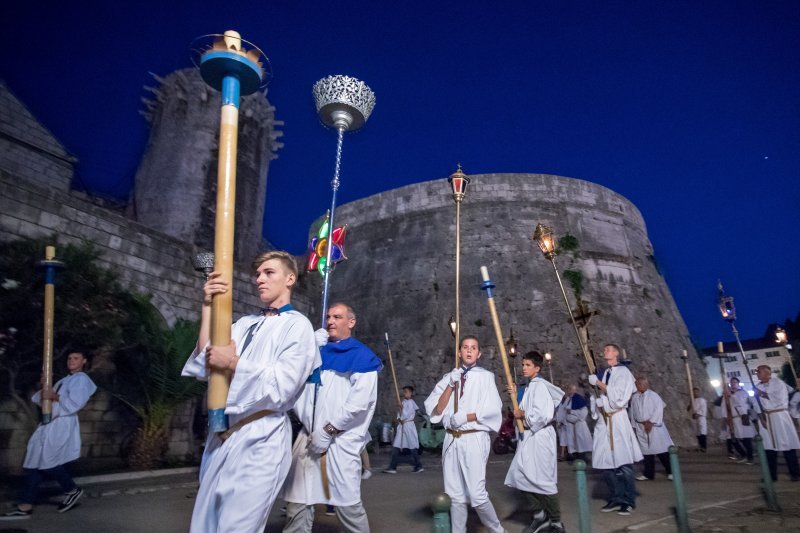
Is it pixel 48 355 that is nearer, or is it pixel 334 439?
pixel 334 439

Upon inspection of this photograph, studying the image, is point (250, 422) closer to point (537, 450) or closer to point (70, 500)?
point (537, 450)

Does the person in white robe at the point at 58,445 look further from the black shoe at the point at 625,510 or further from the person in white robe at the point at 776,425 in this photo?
the person in white robe at the point at 776,425

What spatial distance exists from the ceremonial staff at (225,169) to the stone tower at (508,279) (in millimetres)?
15573

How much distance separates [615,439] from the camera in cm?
601

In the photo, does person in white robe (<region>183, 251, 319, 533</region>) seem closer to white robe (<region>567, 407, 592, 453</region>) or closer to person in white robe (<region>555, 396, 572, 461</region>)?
white robe (<region>567, 407, 592, 453</region>)

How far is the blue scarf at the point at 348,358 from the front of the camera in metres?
3.93

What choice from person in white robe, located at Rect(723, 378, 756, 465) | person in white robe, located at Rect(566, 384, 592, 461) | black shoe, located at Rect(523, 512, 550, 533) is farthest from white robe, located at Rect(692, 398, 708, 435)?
black shoe, located at Rect(523, 512, 550, 533)

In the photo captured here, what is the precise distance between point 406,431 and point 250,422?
9.30m

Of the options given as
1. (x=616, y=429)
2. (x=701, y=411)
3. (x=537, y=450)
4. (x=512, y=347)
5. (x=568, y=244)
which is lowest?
(x=701, y=411)

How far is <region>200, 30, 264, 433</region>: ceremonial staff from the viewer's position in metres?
2.15

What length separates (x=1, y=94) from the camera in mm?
14172

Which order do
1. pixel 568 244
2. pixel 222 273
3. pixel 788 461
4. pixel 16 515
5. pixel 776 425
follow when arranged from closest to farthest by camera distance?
pixel 222 273
pixel 16 515
pixel 788 461
pixel 776 425
pixel 568 244

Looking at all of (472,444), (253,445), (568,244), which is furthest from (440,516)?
Answer: (568,244)

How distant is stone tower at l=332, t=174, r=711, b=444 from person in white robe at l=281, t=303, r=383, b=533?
1363cm
